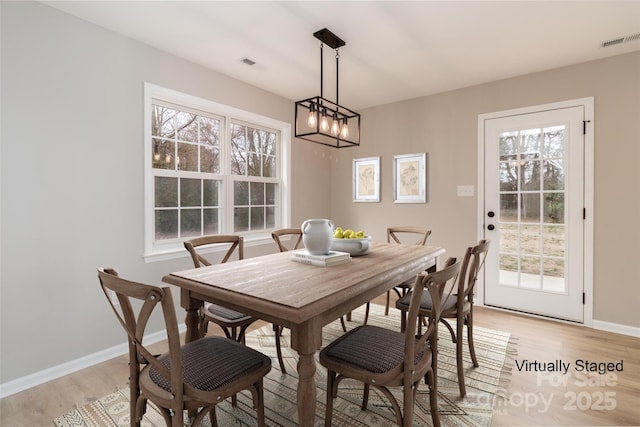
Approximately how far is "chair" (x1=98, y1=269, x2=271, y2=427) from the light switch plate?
303 centimetres

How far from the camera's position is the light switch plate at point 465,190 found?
3537 millimetres

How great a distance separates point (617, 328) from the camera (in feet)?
9.20

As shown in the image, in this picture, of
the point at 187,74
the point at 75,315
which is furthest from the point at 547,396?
the point at 187,74

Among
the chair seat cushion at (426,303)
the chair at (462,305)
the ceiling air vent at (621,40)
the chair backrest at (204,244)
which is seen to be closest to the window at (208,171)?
the chair backrest at (204,244)

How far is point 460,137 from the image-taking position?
3.60m

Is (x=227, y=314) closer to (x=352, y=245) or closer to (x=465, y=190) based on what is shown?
(x=352, y=245)

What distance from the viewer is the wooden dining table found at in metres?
1.15

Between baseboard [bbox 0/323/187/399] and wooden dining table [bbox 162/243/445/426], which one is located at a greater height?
wooden dining table [bbox 162/243/445/426]

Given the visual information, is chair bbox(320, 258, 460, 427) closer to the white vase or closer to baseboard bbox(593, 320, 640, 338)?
the white vase

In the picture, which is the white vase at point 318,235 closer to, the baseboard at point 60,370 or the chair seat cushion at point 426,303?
the chair seat cushion at point 426,303

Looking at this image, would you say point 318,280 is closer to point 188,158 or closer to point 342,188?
point 188,158

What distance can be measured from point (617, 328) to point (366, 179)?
296cm

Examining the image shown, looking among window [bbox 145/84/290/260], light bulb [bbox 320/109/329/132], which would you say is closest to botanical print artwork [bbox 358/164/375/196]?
window [bbox 145/84/290/260]

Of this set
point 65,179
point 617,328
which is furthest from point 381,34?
point 617,328
